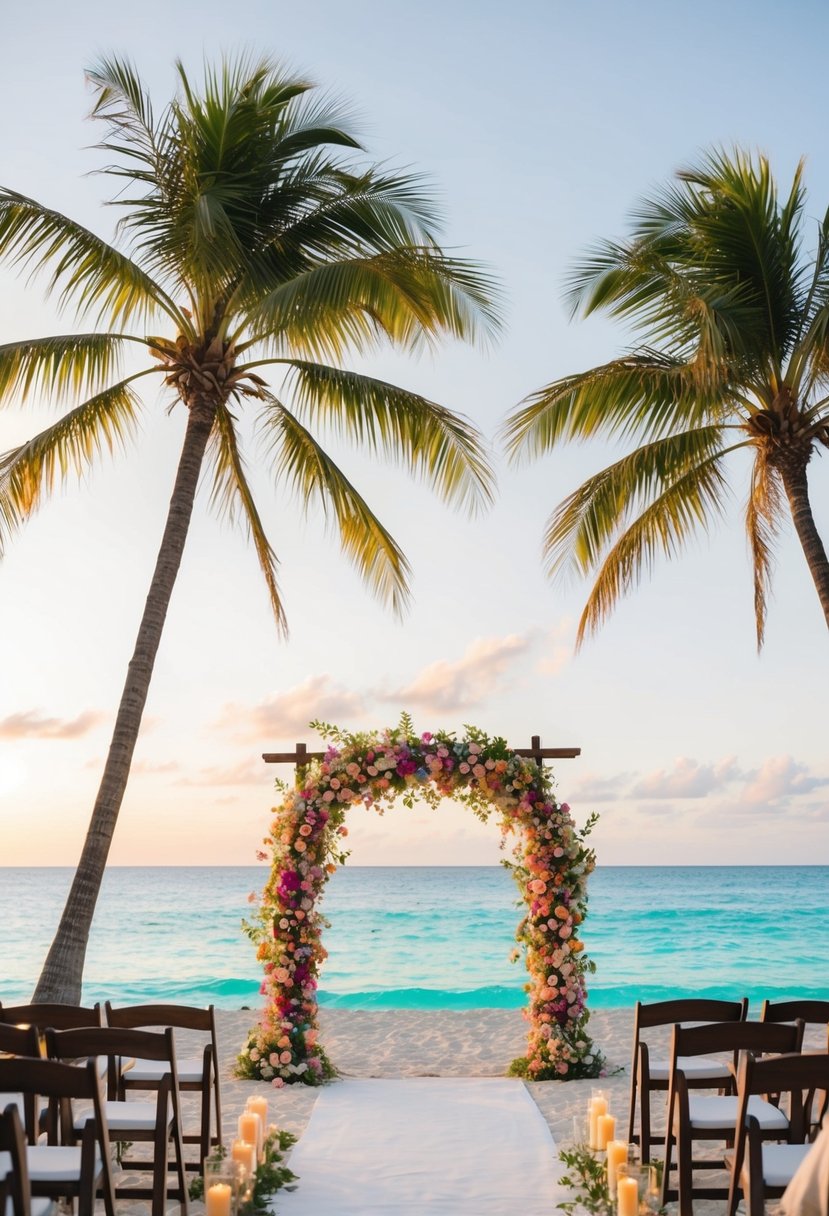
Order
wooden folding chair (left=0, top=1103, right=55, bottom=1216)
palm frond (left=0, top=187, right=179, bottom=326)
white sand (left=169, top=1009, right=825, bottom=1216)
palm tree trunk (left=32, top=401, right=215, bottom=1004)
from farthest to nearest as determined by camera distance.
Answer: palm frond (left=0, top=187, right=179, bottom=326), white sand (left=169, top=1009, right=825, bottom=1216), palm tree trunk (left=32, top=401, right=215, bottom=1004), wooden folding chair (left=0, top=1103, right=55, bottom=1216)

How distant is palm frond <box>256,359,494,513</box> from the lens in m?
8.40

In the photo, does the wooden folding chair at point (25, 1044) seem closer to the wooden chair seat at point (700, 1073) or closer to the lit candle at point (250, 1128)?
the lit candle at point (250, 1128)

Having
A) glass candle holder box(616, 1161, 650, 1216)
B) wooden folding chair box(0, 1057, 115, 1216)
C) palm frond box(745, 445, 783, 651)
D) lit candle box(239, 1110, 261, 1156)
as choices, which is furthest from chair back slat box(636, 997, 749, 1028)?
palm frond box(745, 445, 783, 651)

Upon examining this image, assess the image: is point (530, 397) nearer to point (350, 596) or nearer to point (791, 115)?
point (791, 115)

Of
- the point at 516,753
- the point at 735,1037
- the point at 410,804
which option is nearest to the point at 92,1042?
the point at 735,1037

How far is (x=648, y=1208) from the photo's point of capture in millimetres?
4668

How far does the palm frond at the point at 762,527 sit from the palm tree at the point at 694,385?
2cm

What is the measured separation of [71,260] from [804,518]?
6516 mm

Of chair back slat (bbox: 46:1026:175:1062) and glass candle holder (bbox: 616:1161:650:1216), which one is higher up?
chair back slat (bbox: 46:1026:175:1062)

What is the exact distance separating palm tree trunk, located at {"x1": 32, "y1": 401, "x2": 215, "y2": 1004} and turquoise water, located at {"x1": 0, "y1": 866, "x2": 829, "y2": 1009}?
49.2 feet

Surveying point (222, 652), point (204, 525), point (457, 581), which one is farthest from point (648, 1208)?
point (222, 652)

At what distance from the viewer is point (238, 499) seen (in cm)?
970

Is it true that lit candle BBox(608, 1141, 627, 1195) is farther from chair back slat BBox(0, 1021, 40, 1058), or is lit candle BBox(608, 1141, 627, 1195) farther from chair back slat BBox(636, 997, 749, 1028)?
chair back slat BBox(0, 1021, 40, 1058)

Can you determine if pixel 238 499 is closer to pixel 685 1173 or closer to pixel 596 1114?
pixel 596 1114
